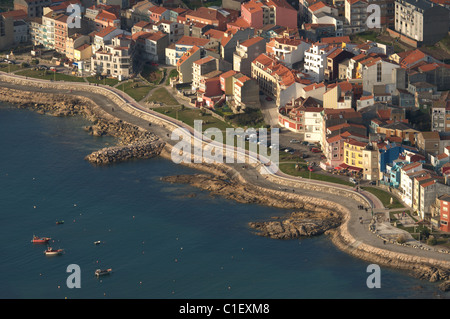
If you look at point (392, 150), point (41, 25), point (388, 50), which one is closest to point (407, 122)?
point (392, 150)

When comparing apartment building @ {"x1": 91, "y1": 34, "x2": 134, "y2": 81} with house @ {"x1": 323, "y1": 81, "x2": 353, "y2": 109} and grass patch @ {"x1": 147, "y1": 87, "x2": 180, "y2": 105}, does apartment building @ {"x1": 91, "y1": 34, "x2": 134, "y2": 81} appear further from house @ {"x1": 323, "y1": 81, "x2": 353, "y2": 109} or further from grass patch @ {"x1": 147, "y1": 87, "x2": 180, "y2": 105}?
house @ {"x1": 323, "y1": 81, "x2": 353, "y2": 109}

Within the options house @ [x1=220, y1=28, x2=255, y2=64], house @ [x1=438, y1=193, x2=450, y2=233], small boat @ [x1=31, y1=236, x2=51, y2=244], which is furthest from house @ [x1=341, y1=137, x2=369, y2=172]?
house @ [x1=220, y1=28, x2=255, y2=64]

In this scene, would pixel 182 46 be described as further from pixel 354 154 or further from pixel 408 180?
pixel 408 180

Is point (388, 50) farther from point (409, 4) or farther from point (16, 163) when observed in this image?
point (16, 163)

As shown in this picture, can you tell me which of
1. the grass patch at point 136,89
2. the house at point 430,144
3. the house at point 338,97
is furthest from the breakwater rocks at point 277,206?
the grass patch at point 136,89

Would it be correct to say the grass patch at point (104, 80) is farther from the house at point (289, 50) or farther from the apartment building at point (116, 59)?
the house at point (289, 50)

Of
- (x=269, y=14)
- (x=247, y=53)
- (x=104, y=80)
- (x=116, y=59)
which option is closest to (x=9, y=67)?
(x=104, y=80)

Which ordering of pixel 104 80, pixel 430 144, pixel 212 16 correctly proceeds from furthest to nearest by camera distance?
pixel 212 16, pixel 104 80, pixel 430 144
